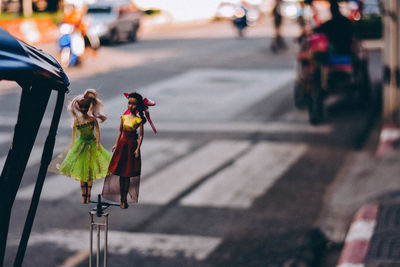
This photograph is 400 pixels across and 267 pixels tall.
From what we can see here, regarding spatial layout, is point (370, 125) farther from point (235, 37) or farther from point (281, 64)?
point (235, 37)

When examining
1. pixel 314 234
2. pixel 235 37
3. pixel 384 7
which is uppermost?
pixel 384 7

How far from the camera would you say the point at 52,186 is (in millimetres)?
8625

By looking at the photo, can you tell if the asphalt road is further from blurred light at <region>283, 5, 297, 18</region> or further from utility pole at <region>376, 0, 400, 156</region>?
blurred light at <region>283, 5, 297, 18</region>

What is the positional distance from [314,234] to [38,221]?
278 centimetres

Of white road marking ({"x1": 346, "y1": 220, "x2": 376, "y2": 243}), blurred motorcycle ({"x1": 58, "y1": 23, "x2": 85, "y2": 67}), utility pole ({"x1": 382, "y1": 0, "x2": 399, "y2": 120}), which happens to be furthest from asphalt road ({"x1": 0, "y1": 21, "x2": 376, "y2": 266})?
blurred motorcycle ({"x1": 58, "y1": 23, "x2": 85, "y2": 67})

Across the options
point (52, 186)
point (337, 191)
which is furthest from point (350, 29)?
point (52, 186)

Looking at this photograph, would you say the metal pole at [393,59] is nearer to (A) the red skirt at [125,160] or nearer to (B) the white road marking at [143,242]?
(B) the white road marking at [143,242]

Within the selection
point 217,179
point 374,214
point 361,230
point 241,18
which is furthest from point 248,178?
point 241,18

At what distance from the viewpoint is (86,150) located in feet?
9.29

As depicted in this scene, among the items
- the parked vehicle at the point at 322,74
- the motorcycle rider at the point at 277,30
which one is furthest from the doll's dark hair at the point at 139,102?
the motorcycle rider at the point at 277,30

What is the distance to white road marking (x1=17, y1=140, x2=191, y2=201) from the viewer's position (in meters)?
8.26

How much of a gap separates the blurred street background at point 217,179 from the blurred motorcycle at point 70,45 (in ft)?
1.72

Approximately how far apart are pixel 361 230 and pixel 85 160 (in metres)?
4.22

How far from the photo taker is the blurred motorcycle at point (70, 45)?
780 inches
